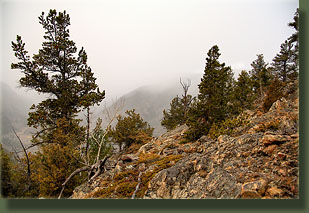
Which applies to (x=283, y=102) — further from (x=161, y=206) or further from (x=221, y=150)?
(x=161, y=206)

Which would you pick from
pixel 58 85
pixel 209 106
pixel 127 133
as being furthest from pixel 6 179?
pixel 127 133

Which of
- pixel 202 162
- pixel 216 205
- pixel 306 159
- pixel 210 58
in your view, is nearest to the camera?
pixel 216 205

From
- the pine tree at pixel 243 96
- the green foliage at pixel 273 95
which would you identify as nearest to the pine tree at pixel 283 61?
the pine tree at pixel 243 96

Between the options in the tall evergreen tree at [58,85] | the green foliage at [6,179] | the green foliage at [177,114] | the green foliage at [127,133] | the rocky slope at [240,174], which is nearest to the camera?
the rocky slope at [240,174]

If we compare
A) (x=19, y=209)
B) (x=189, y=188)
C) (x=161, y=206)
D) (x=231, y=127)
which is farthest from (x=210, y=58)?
(x=19, y=209)

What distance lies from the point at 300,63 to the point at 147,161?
25.6ft

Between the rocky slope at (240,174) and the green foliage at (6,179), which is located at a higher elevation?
the rocky slope at (240,174)

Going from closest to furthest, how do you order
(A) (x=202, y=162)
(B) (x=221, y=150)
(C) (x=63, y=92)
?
(A) (x=202, y=162), (B) (x=221, y=150), (C) (x=63, y=92)

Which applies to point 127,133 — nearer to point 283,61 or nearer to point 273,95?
point 273,95

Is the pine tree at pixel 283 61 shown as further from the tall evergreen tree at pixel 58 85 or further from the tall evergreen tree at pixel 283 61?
the tall evergreen tree at pixel 58 85

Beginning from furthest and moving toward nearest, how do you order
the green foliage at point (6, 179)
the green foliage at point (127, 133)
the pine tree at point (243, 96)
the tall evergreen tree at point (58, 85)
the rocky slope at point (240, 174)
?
the green foliage at point (127, 133) < the pine tree at point (243, 96) < the tall evergreen tree at point (58, 85) < the green foliage at point (6, 179) < the rocky slope at point (240, 174)

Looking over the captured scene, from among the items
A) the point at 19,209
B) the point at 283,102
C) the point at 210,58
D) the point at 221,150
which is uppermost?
the point at 210,58

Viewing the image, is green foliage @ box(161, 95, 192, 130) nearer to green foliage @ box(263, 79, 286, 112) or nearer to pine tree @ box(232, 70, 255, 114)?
pine tree @ box(232, 70, 255, 114)

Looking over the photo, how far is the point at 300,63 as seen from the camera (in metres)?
4.20
